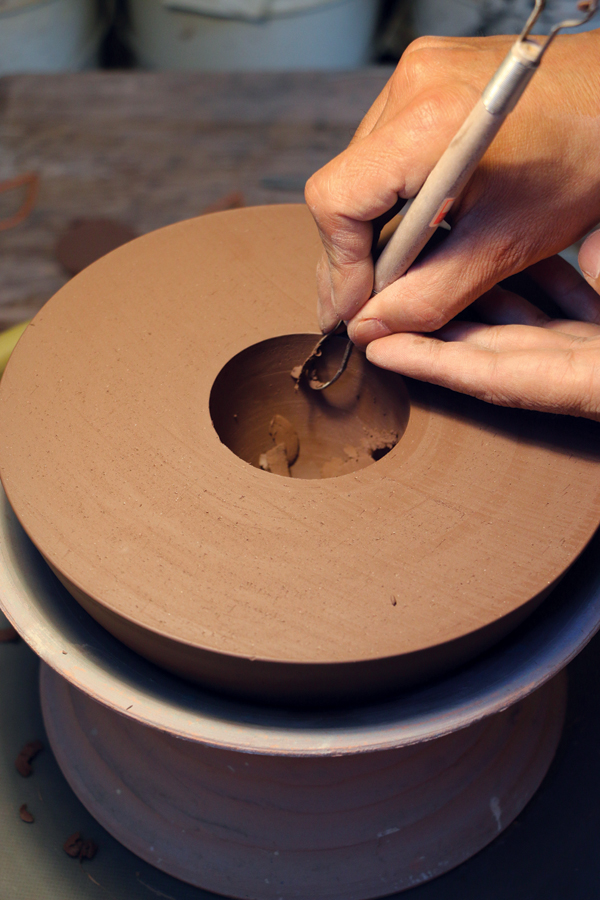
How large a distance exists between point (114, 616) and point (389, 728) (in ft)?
1.16

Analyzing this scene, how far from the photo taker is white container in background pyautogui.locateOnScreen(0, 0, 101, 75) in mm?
2928

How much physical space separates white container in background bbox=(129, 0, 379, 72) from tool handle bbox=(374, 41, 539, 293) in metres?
2.52

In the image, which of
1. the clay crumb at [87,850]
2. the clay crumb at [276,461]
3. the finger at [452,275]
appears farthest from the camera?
the clay crumb at [276,461]

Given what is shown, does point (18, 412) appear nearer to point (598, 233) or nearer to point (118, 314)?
point (118, 314)

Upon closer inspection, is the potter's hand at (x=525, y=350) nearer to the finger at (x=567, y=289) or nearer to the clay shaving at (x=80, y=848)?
the finger at (x=567, y=289)

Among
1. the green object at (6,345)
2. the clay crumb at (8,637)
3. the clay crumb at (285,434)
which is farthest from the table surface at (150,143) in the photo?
the clay crumb at (285,434)

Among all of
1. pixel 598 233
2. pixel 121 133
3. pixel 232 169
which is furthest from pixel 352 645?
pixel 121 133

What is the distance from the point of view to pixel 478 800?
3.85 feet

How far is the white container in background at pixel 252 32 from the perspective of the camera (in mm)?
2984

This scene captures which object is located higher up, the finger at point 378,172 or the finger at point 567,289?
the finger at point 378,172

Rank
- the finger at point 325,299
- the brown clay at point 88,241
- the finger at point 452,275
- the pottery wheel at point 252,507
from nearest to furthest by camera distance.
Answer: the pottery wheel at point 252,507, the finger at point 452,275, the finger at point 325,299, the brown clay at point 88,241

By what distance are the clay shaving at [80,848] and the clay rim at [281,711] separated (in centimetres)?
41

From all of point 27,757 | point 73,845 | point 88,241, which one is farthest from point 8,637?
point 88,241

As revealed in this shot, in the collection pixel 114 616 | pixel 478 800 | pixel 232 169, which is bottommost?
pixel 478 800
